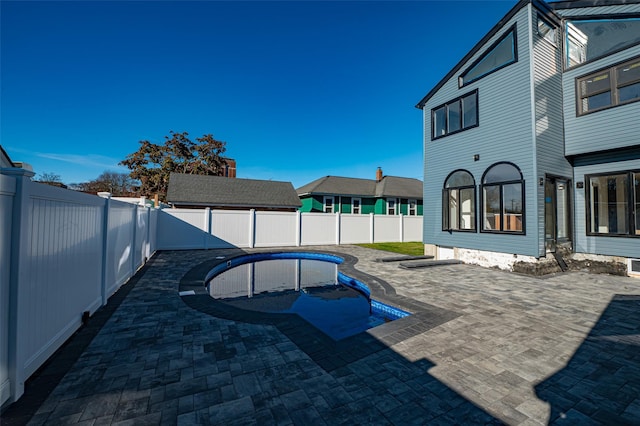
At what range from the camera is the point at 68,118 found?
21156 millimetres

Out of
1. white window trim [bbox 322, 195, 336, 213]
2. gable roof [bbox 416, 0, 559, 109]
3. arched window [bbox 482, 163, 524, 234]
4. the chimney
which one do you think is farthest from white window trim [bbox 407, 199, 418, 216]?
arched window [bbox 482, 163, 524, 234]

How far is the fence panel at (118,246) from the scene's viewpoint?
454 centimetres

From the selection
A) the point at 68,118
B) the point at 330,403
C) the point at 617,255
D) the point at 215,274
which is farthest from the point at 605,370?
the point at 68,118

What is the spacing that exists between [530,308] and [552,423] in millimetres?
3190

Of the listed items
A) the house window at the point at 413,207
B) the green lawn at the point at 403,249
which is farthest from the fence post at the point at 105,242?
the house window at the point at 413,207

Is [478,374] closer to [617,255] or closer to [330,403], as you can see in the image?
[330,403]

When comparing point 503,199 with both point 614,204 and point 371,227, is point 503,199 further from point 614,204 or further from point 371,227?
point 371,227

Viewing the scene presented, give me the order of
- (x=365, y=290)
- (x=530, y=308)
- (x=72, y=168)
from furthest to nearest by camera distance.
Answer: (x=72, y=168) → (x=365, y=290) → (x=530, y=308)

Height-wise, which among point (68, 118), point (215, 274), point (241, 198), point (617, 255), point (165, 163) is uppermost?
point (68, 118)

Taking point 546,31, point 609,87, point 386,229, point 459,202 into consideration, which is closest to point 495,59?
point 546,31

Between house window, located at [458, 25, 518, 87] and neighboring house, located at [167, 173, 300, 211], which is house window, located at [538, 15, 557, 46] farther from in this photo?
neighboring house, located at [167, 173, 300, 211]

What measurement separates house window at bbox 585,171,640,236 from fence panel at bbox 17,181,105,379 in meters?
11.7

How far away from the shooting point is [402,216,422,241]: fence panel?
17.8 metres

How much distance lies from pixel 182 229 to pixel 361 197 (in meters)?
14.4
